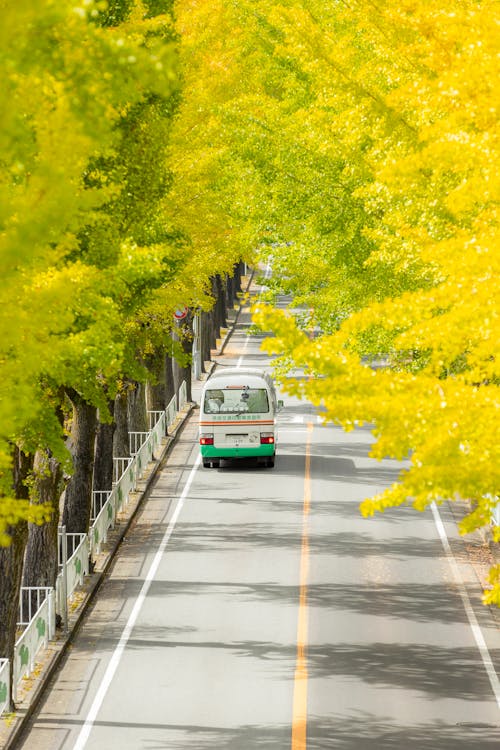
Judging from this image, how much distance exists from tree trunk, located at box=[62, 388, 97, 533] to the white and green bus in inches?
335

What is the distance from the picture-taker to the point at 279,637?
20.5 meters

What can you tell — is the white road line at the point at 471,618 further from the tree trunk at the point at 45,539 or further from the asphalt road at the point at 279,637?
the tree trunk at the point at 45,539

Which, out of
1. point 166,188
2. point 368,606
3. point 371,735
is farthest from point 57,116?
point 368,606

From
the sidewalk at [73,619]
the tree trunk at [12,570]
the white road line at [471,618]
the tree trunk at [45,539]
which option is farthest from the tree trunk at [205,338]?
the tree trunk at [12,570]

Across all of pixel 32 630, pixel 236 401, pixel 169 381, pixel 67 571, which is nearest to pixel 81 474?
pixel 67 571

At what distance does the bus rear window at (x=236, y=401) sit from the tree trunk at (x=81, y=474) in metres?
8.51

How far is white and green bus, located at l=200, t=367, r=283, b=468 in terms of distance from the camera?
3338cm

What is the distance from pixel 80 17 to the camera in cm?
797

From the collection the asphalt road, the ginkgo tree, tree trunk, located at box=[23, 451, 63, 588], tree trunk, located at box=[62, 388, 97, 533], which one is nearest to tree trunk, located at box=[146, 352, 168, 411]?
the asphalt road

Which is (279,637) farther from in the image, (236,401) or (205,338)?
(205,338)

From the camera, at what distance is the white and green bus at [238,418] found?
3338 centimetres

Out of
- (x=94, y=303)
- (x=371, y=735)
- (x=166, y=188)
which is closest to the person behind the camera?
(x=94, y=303)

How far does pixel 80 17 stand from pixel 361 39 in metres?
19.4

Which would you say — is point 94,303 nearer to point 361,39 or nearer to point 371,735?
point 371,735
